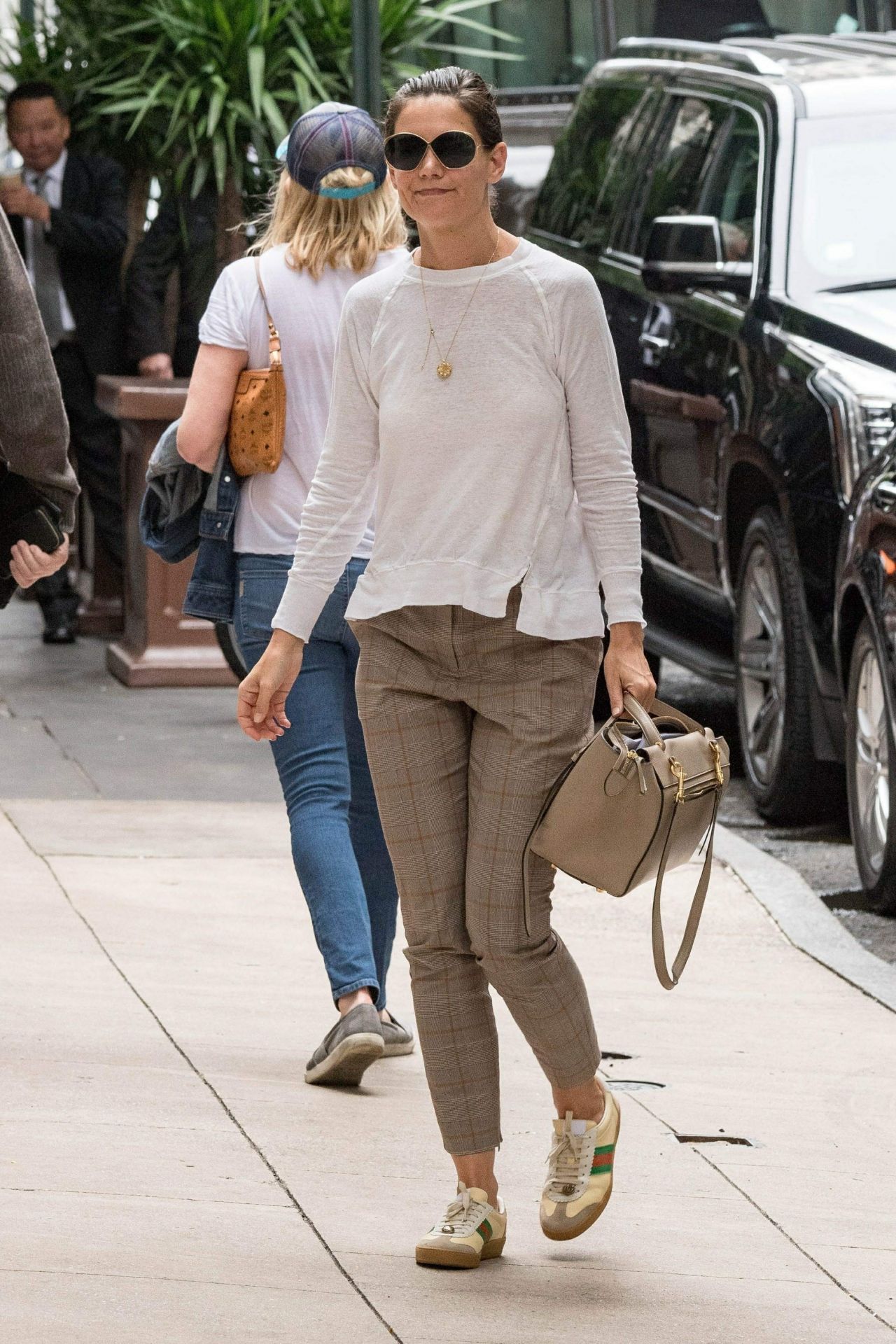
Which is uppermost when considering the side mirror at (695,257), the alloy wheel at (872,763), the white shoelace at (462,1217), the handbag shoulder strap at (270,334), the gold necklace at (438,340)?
the gold necklace at (438,340)

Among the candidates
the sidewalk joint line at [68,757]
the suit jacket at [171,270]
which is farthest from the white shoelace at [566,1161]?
the suit jacket at [171,270]

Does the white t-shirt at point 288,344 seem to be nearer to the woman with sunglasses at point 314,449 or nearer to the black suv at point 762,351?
the woman with sunglasses at point 314,449

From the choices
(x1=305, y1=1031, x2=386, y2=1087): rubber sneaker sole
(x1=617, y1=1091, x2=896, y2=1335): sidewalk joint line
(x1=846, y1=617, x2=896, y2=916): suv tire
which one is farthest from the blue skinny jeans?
(x1=846, y1=617, x2=896, y2=916): suv tire

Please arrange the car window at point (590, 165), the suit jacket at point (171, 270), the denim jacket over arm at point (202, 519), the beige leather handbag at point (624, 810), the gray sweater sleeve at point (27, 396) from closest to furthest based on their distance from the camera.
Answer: the beige leather handbag at point (624, 810)
the gray sweater sleeve at point (27, 396)
the denim jacket over arm at point (202, 519)
the car window at point (590, 165)
the suit jacket at point (171, 270)

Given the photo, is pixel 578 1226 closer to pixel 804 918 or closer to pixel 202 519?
pixel 202 519

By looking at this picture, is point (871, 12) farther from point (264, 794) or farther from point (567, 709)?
point (567, 709)

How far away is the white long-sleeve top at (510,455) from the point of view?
3850 mm

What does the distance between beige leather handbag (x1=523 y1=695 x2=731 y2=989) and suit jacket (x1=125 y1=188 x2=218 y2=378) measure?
22.4ft

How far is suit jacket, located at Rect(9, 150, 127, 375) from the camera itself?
1102cm

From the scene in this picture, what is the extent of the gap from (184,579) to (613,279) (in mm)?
2071

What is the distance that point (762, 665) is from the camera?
26.2 ft

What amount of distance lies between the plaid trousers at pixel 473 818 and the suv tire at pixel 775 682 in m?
3.78

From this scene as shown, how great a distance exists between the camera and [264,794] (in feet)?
26.2

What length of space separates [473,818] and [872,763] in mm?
3243
